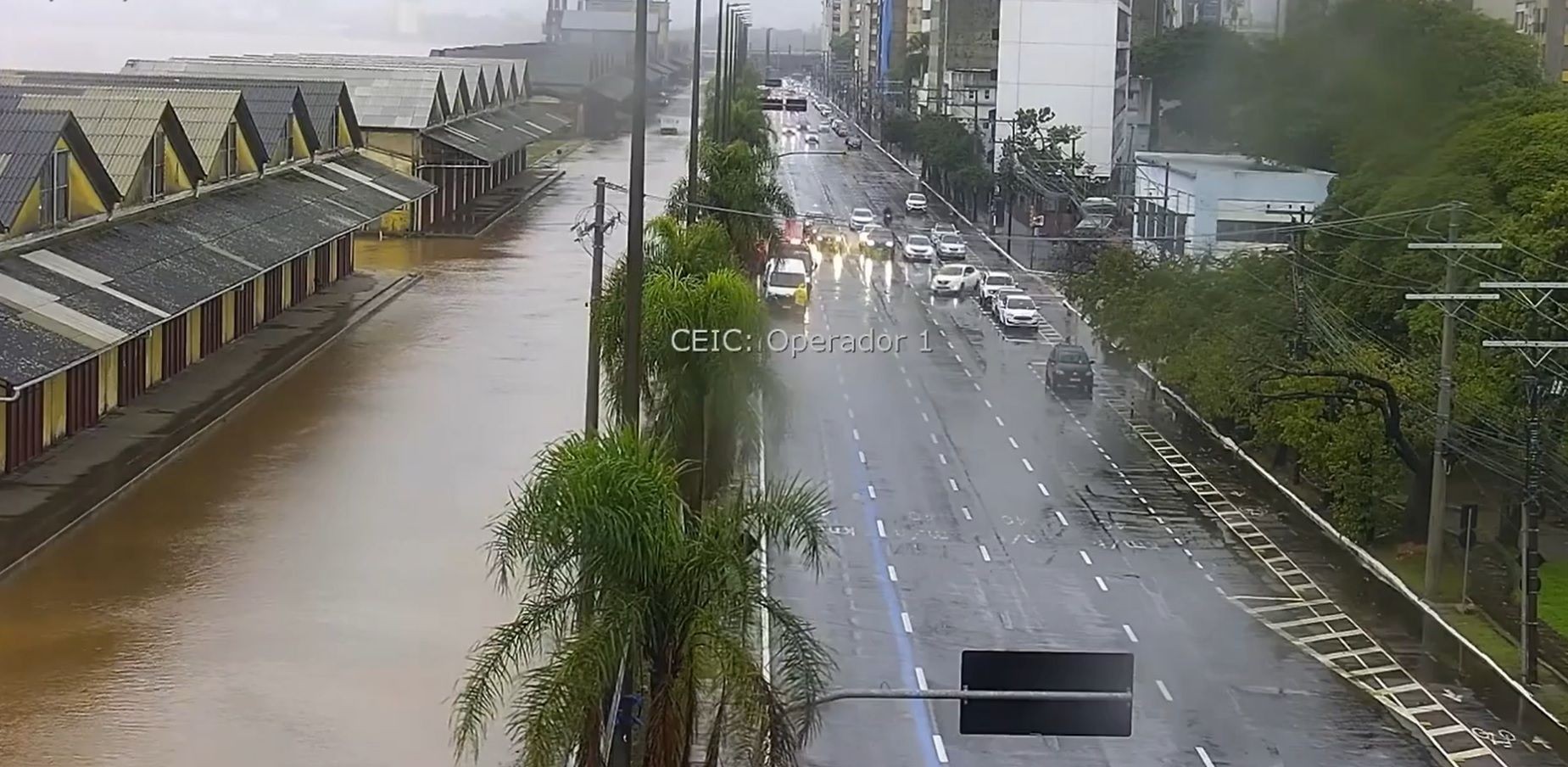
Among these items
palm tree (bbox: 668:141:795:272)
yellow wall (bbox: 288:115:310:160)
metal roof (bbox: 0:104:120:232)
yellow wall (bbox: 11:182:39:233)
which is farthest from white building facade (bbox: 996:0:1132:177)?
yellow wall (bbox: 11:182:39:233)

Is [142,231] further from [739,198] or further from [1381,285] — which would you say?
[1381,285]

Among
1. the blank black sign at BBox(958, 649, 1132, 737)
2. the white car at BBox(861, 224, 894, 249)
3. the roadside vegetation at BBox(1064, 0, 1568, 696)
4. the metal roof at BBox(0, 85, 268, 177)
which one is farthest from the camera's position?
the white car at BBox(861, 224, 894, 249)

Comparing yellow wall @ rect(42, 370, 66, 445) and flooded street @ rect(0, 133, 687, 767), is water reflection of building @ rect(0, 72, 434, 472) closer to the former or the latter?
yellow wall @ rect(42, 370, 66, 445)

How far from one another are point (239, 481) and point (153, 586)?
349cm

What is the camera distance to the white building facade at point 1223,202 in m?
31.4

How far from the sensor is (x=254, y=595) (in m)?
13.9

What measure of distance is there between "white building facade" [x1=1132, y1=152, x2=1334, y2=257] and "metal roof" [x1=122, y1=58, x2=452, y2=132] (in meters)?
14.7

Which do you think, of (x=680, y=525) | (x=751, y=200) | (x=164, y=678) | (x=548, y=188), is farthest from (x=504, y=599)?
(x=548, y=188)

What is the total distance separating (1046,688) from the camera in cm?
771

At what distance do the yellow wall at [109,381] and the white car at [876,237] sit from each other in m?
19.9

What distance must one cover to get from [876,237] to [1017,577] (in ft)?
79.6

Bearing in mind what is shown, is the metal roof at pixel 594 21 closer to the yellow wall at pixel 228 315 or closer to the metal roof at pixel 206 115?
the metal roof at pixel 206 115

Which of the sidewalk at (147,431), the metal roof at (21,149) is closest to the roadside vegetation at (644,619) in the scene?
the sidewalk at (147,431)

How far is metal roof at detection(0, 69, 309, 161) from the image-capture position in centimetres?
3023
